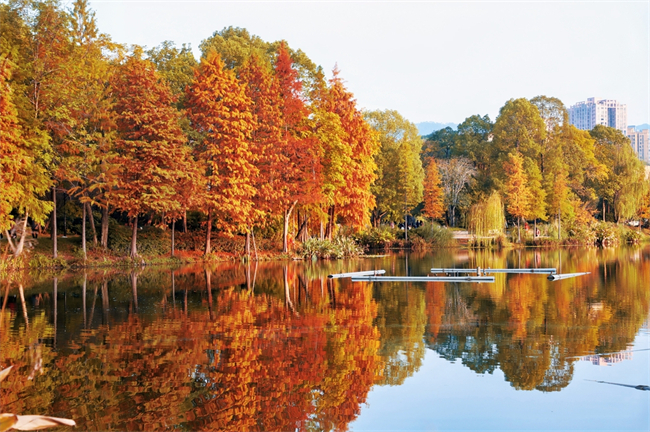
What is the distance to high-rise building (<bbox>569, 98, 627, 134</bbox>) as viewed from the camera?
16266 cm

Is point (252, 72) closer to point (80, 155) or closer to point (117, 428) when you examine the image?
point (80, 155)

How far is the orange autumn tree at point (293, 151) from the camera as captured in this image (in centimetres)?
3206

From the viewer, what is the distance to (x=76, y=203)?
31844mm

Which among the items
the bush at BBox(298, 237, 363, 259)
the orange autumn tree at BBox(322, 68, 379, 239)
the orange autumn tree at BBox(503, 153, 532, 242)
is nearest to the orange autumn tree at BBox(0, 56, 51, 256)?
the bush at BBox(298, 237, 363, 259)

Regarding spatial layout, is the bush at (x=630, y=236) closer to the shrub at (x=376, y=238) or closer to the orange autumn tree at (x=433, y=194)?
the orange autumn tree at (x=433, y=194)

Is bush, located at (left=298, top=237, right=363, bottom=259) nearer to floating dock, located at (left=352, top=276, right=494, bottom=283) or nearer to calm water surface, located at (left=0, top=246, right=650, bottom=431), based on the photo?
floating dock, located at (left=352, top=276, right=494, bottom=283)

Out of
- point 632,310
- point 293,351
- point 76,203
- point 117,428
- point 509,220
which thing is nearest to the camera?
point 117,428

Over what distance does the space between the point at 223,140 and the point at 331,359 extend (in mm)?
21558

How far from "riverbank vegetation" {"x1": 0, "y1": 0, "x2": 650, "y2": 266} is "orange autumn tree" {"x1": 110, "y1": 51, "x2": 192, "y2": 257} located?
0.24ft

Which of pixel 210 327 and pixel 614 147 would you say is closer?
pixel 210 327

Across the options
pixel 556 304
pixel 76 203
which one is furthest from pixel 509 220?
pixel 556 304

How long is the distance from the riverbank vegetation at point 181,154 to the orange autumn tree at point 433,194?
13.3 feet

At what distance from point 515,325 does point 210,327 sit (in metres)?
6.02

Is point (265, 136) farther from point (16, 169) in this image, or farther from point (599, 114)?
point (599, 114)
